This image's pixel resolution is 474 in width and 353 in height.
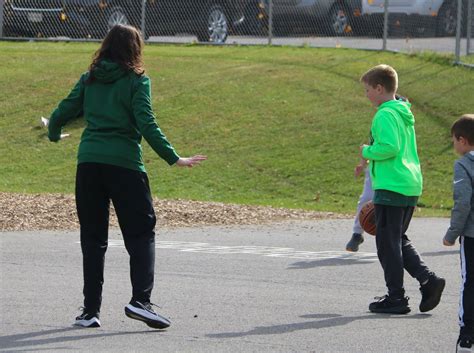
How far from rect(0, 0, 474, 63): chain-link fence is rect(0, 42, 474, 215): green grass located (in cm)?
55

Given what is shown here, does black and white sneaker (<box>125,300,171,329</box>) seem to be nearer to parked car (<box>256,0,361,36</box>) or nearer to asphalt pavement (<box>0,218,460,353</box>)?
asphalt pavement (<box>0,218,460,353</box>)

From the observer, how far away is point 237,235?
462 inches

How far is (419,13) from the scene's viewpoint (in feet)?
82.3

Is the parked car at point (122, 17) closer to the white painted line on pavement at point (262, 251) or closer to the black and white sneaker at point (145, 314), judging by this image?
the white painted line on pavement at point (262, 251)

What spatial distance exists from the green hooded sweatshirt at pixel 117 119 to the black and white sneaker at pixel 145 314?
80 cm

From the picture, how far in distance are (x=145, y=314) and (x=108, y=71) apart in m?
1.44

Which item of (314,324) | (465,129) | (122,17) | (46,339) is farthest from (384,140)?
(122,17)

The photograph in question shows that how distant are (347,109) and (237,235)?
7450 millimetres

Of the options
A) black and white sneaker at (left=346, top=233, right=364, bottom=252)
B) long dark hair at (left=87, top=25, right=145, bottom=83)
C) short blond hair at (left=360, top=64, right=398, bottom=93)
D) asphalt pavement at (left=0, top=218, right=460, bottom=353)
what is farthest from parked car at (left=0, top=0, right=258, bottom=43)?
long dark hair at (left=87, top=25, right=145, bottom=83)

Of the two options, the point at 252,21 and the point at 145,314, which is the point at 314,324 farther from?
the point at 252,21

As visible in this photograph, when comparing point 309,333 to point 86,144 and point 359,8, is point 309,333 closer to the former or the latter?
point 86,144

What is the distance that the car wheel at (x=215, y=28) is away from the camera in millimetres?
24641

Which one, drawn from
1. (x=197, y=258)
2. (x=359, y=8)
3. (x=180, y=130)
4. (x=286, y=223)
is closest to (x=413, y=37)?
(x=359, y=8)

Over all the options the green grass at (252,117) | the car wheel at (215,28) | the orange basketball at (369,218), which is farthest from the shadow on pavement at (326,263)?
the car wheel at (215,28)
